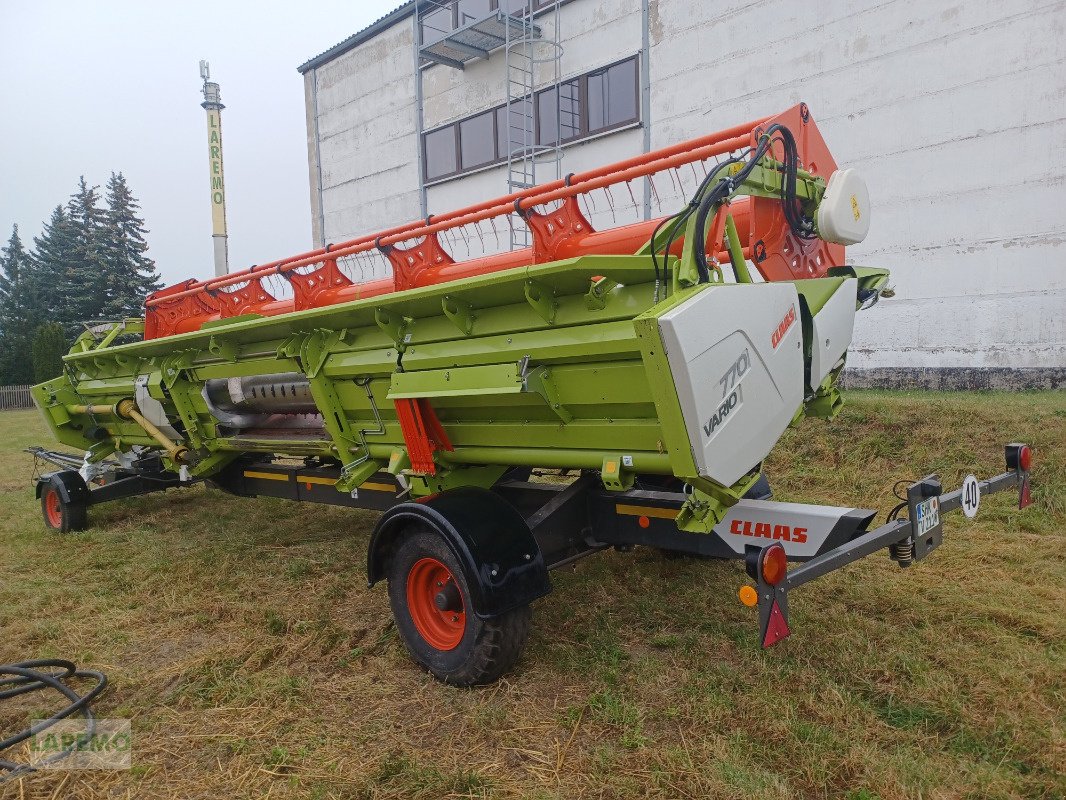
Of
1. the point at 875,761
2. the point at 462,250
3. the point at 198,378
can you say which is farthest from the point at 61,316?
the point at 875,761

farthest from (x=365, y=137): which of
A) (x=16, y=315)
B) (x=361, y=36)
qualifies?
(x=16, y=315)

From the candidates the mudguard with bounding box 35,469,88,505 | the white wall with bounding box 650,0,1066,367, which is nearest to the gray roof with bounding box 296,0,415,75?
the white wall with bounding box 650,0,1066,367

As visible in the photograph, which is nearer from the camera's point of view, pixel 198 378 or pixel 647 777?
pixel 647 777

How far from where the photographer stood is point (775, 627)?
2391 millimetres

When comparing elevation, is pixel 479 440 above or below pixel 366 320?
below

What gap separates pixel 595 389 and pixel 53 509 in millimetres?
5815

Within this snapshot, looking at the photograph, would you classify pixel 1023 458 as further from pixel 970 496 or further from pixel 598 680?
pixel 598 680

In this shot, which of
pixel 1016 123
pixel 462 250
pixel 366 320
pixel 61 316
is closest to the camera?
pixel 366 320

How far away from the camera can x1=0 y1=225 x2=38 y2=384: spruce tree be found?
1164 inches

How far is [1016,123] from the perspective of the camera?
866 cm

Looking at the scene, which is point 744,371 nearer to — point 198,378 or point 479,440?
point 479,440

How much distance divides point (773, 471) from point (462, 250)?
29.4ft

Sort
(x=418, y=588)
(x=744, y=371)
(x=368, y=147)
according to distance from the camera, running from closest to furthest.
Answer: (x=744, y=371)
(x=418, y=588)
(x=368, y=147)

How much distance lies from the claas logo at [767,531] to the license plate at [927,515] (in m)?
0.44
